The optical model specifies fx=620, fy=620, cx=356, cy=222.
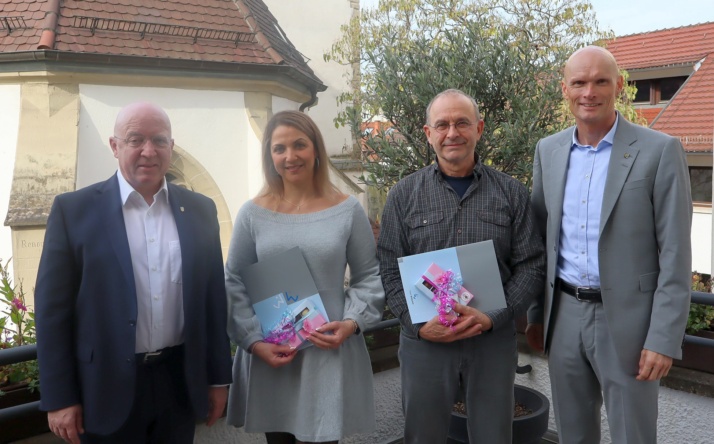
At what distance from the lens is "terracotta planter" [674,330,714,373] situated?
339cm

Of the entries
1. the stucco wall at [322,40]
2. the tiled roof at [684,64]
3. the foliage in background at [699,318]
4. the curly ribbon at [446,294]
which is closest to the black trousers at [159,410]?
the curly ribbon at [446,294]

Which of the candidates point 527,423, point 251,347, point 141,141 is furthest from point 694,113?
point 141,141

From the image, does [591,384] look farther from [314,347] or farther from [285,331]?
[285,331]

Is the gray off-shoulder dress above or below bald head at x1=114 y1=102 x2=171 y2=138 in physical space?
below

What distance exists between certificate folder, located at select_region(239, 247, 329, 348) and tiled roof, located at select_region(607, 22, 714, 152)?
17.9m

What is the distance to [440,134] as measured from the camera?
8.81 ft

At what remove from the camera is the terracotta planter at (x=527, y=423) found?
361cm

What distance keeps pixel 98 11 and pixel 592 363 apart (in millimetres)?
10890

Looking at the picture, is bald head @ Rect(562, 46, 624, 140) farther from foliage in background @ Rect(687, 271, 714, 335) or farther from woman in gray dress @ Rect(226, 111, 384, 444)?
foliage in background @ Rect(687, 271, 714, 335)

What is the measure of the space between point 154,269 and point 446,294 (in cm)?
118

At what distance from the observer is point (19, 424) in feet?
8.89

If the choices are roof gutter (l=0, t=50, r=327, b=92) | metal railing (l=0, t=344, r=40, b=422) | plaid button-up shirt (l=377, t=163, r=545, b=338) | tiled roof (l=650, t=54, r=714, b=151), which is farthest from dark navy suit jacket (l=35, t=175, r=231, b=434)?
tiled roof (l=650, t=54, r=714, b=151)

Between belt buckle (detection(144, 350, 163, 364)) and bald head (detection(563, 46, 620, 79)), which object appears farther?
bald head (detection(563, 46, 620, 79))

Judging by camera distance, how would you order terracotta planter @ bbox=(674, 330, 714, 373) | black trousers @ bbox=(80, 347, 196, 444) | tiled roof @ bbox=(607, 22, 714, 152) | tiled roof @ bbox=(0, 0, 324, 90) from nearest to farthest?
black trousers @ bbox=(80, 347, 196, 444) → terracotta planter @ bbox=(674, 330, 714, 373) → tiled roof @ bbox=(0, 0, 324, 90) → tiled roof @ bbox=(607, 22, 714, 152)
